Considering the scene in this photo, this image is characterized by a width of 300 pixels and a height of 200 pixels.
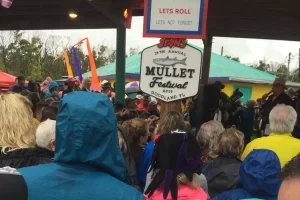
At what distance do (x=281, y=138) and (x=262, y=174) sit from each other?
141cm

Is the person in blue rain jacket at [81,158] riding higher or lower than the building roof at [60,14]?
lower

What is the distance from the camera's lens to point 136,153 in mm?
3871

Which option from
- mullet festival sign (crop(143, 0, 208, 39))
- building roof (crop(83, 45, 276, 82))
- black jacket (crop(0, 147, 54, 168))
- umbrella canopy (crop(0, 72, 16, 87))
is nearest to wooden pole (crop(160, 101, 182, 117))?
mullet festival sign (crop(143, 0, 208, 39))

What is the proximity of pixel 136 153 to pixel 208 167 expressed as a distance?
912mm

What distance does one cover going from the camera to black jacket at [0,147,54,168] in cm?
234

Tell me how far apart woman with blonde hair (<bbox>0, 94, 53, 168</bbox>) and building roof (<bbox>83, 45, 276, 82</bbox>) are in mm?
19006

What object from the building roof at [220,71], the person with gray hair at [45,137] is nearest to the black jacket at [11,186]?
the person with gray hair at [45,137]

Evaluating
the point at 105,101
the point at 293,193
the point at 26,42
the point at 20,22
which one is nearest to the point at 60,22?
the point at 20,22

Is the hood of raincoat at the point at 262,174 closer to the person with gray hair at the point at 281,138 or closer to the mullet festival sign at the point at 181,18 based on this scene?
the person with gray hair at the point at 281,138

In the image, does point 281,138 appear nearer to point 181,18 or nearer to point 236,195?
point 236,195

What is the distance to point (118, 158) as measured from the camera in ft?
5.28

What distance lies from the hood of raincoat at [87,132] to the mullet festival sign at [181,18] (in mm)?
2212

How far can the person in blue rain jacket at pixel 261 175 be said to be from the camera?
7.95ft

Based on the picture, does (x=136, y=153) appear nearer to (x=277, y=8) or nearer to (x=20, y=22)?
(x=277, y=8)
